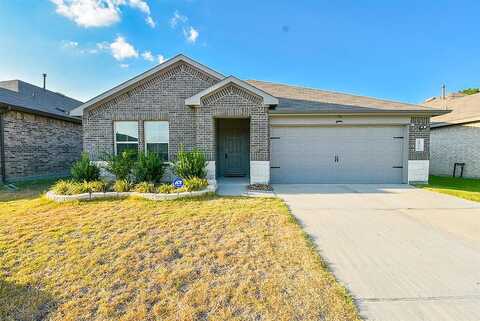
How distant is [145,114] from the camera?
9.79m

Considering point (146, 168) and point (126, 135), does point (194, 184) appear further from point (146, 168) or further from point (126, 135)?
point (126, 135)

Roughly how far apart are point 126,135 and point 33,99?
7.98m

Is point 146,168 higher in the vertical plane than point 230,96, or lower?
lower

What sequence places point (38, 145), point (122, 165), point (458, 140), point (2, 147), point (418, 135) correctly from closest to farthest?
point (122, 165) < point (418, 135) < point (2, 147) < point (38, 145) < point (458, 140)

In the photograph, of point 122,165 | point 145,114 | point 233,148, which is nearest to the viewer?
point 122,165

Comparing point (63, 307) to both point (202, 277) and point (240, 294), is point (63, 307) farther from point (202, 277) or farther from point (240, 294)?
point (240, 294)

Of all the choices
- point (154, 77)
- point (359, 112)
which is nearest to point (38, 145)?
point (154, 77)

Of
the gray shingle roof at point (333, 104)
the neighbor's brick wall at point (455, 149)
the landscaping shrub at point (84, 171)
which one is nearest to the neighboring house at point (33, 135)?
the landscaping shrub at point (84, 171)

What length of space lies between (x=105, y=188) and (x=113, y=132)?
11.1 feet

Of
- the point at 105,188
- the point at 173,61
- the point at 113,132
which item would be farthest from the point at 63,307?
the point at 173,61

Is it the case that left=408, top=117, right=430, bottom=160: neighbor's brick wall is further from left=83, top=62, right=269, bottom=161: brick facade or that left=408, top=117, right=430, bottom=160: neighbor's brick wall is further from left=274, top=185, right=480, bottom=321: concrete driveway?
left=83, top=62, right=269, bottom=161: brick facade

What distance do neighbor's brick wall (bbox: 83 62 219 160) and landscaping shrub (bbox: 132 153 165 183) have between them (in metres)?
1.40

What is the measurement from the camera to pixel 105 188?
7410mm

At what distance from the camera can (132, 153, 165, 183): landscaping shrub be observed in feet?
27.3
